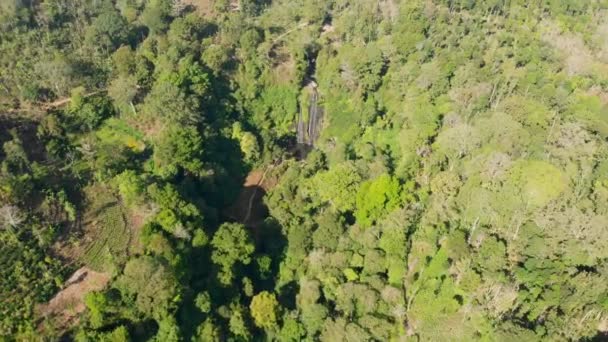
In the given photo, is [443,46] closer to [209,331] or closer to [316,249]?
[316,249]

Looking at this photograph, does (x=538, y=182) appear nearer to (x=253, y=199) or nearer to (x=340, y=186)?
(x=340, y=186)

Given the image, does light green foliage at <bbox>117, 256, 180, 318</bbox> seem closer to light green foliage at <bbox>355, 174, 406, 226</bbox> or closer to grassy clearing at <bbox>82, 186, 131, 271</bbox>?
grassy clearing at <bbox>82, 186, 131, 271</bbox>

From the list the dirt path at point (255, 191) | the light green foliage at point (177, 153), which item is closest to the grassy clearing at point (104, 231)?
the light green foliage at point (177, 153)

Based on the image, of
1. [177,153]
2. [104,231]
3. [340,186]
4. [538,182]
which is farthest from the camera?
[177,153]

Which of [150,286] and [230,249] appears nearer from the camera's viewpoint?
[150,286]

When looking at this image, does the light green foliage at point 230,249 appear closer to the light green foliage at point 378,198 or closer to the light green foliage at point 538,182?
the light green foliage at point 378,198

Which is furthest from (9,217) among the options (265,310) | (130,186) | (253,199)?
(253,199)

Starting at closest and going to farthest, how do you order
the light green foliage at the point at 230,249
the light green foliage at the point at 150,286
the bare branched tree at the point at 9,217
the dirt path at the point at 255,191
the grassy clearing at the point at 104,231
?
the light green foliage at the point at 150,286, the bare branched tree at the point at 9,217, the grassy clearing at the point at 104,231, the light green foliage at the point at 230,249, the dirt path at the point at 255,191

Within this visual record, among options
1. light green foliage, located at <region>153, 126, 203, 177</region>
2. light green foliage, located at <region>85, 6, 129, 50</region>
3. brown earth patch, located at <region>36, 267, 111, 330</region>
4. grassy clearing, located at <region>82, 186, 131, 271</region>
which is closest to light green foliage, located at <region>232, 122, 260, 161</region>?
light green foliage, located at <region>153, 126, 203, 177</region>

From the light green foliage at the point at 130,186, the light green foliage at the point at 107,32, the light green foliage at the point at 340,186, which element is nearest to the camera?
the light green foliage at the point at 130,186

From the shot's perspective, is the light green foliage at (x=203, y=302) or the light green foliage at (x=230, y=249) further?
the light green foliage at (x=230, y=249)

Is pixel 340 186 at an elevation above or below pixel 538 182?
below
